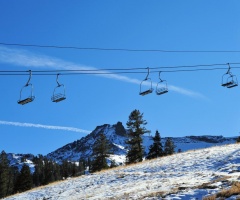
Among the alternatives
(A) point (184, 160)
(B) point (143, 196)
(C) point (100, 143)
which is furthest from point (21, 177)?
(B) point (143, 196)

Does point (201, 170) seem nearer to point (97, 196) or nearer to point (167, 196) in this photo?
point (97, 196)

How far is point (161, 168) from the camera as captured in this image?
34.4 meters

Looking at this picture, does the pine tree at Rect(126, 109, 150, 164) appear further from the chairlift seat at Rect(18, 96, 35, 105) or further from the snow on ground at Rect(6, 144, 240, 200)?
the chairlift seat at Rect(18, 96, 35, 105)

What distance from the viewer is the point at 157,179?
2917 cm

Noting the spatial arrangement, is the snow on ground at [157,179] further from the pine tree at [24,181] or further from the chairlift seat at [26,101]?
the pine tree at [24,181]

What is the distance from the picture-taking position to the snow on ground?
23.3 metres

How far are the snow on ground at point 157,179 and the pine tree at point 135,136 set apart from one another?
2733cm

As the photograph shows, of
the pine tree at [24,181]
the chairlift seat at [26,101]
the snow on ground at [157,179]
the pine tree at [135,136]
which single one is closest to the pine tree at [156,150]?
the pine tree at [135,136]

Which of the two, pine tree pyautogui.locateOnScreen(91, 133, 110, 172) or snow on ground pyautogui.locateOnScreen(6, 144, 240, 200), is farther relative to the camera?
pine tree pyautogui.locateOnScreen(91, 133, 110, 172)

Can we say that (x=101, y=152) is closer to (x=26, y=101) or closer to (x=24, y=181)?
(x=24, y=181)

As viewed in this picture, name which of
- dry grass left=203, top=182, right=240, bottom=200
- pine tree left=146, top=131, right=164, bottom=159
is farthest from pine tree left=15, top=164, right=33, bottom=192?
dry grass left=203, top=182, right=240, bottom=200

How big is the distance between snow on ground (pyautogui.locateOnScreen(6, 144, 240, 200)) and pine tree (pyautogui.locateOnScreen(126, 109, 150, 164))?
1076 inches

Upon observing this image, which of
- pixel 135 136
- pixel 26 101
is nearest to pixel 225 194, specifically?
pixel 26 101

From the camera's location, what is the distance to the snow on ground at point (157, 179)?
23312 millimetres
